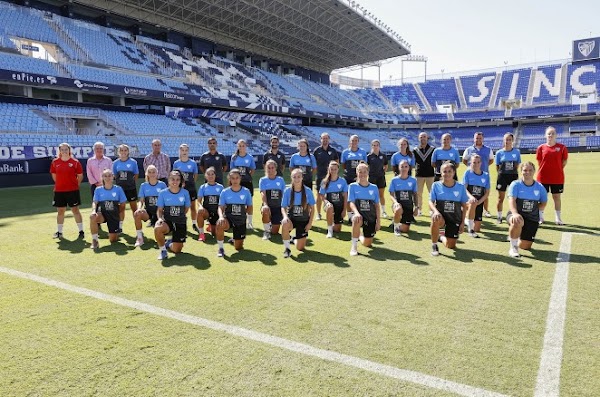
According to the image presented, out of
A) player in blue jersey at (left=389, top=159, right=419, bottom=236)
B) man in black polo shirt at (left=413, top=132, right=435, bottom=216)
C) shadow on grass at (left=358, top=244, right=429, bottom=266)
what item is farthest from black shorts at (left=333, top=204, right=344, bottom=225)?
man in black polo shirt at (left=413, top=132, right=435, bottom=216)

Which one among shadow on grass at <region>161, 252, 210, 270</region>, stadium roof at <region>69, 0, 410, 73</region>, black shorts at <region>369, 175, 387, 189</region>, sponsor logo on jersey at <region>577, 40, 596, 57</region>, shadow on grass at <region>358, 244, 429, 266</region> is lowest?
shadow on grass at <region>161, 252, 210, 270</region>

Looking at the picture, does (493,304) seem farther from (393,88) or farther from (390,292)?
(393,88)

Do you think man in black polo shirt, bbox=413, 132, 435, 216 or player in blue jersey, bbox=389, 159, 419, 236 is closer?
player in blue jersey, bbox=389, 159, 419, 236

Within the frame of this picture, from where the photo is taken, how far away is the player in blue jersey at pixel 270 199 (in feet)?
25.9

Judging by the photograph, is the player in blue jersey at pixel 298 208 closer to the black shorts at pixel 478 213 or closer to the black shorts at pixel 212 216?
the black shorts at pixel 212 216

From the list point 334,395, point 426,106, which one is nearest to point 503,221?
point 334,395

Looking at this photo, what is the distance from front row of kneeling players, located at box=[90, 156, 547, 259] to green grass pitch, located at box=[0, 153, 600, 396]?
1.22ft

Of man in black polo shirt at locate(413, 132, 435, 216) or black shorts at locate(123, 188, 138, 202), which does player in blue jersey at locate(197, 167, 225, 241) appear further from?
man in black polo shirt at locate(413, 132, 435, 216)

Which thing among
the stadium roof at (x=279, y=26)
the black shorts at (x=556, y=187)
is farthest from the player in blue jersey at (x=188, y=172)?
the stadium roof at (x=279, y=26)

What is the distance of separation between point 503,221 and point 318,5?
34.2 metres

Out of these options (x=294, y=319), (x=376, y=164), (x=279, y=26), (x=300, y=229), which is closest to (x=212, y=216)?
(x=300, y=229)

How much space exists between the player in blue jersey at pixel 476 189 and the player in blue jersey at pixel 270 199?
150 inches

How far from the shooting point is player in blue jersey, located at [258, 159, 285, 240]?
25.9ft

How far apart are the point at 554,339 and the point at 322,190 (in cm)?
604
